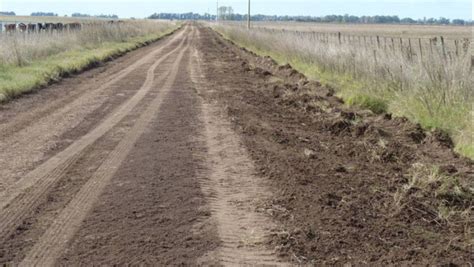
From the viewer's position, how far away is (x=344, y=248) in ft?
15.5

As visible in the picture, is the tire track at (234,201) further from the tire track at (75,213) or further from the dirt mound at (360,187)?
the tire track at (75,213)

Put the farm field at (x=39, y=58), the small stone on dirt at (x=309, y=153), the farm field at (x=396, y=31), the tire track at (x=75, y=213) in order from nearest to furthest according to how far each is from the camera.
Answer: the tire track at (x=75, y=213) < the small stone on dirt at (x=309, y=153) < the farm field at (x=39, y=58) < the farm field at (x=396, y=31)

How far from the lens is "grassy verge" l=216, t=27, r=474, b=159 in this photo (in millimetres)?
9742

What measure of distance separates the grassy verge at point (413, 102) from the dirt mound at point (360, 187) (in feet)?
1.30

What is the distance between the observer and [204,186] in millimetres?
6570

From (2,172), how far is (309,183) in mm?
3893

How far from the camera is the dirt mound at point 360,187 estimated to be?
4.79 meters

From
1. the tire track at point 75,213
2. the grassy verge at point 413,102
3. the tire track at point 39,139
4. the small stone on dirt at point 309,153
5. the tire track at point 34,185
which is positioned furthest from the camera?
the grassy verge at point 413,102

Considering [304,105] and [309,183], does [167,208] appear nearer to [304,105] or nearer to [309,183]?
[309,183]

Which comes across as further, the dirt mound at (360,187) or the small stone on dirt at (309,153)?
the small stone on dirt at (309,153)

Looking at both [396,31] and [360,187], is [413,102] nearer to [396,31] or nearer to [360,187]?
[360,187]

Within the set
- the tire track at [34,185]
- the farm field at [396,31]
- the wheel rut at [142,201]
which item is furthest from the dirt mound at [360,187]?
the farm field at [396,31]

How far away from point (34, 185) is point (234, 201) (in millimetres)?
2432

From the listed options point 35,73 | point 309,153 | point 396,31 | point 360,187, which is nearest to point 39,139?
point 309,153
